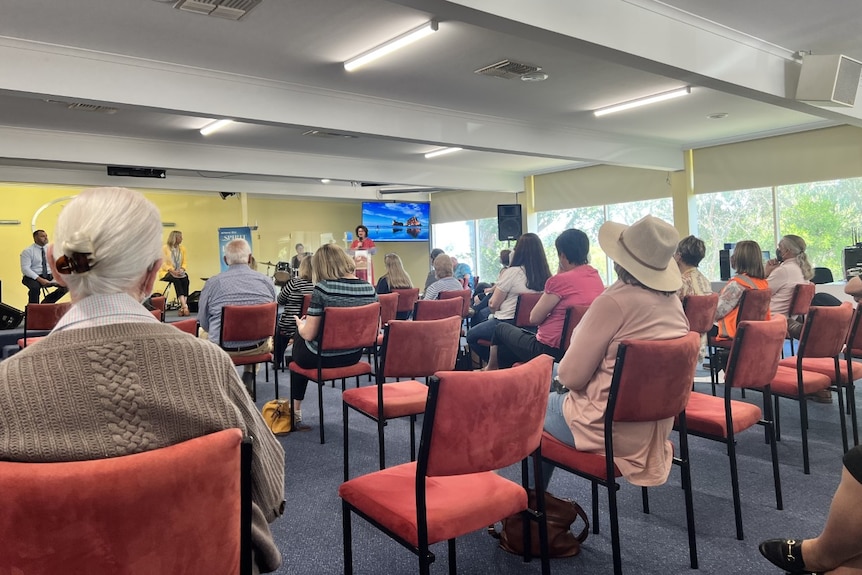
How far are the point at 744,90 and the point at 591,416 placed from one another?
13.1 feet

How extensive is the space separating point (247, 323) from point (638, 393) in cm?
273

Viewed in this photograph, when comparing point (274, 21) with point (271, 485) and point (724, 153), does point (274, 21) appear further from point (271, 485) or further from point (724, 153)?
point (724, 153)

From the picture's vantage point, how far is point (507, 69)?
5.16 metres

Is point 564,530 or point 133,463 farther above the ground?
point 133,463

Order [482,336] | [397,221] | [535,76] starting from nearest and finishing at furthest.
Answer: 1. [482,336]
2. [535,76]
3. [397,221]

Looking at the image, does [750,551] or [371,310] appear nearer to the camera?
[750,551]

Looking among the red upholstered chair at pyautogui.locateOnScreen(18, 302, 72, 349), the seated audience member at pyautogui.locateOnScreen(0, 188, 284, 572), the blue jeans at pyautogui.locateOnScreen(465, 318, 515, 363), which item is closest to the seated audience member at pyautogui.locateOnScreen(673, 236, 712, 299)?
the blue jeans at pyautogui.locateOnScreen(465, 318, 515, 363)

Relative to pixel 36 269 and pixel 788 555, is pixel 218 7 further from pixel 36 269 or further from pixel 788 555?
pixel 36 269

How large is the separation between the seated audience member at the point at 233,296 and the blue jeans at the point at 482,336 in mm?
1625

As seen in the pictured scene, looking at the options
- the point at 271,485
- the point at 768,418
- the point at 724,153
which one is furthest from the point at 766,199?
the point at 271,485

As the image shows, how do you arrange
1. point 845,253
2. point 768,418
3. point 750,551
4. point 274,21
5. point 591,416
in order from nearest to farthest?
1. point 591,416
2. point 750,551
3. point 768,418
4. point 274,21
5. point 845,253

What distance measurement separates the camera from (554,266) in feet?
41.2

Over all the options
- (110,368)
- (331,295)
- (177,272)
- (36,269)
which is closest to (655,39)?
(331,295)

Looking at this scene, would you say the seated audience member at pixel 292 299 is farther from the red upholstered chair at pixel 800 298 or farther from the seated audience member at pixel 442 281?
the red upholstered chair at pixel 800 298
